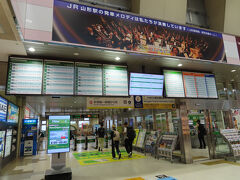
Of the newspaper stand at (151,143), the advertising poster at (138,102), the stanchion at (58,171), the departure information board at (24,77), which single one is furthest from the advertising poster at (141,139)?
the departure information board at (24,77)

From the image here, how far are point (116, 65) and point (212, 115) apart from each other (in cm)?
865

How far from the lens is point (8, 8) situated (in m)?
2.11

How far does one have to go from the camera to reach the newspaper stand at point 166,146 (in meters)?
6.34

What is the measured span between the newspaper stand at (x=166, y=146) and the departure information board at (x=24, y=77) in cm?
517

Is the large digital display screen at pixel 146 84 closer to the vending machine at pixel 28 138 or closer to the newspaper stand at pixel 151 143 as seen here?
the newspaper stand at pixel 151 143

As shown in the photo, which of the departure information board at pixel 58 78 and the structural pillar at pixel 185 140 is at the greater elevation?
the departure information board at pixel 58 78

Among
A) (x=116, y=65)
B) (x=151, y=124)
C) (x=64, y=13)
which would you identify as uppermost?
(x=64, y=13)

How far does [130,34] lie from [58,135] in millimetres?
3305

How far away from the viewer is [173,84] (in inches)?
191

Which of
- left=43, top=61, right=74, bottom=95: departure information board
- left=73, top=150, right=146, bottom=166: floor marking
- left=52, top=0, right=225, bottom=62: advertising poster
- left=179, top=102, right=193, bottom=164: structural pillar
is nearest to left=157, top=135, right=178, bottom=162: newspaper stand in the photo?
left=179, top=102, right=193, bottom=164: structural pillar

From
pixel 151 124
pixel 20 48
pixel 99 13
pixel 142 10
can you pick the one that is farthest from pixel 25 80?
pixel 151 124

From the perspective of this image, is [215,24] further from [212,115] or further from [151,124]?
[151,124]

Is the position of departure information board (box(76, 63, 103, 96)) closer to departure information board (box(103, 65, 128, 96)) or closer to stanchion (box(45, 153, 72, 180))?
departure information board (box(103, 65, 128, 96))

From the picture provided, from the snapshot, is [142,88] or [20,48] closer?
[20,48]
